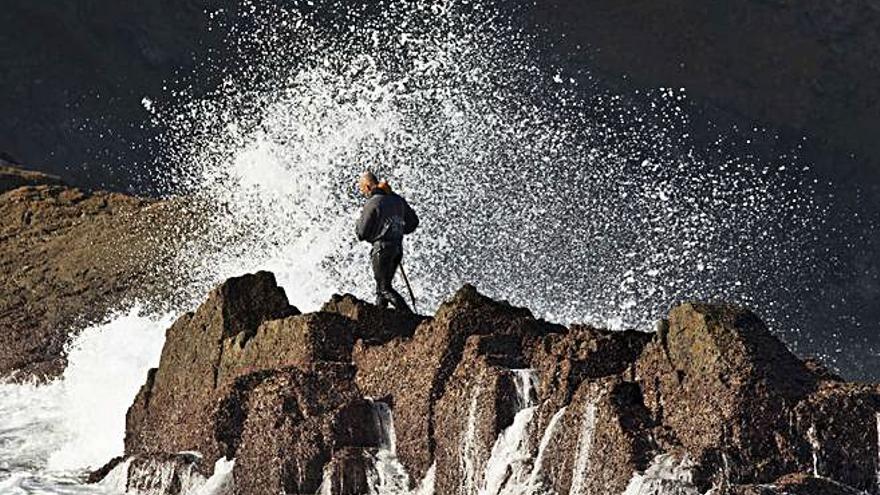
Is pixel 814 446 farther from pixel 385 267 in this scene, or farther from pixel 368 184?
pixel 368 184

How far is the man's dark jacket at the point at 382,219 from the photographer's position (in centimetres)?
1770

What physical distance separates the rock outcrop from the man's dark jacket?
5.59 meters

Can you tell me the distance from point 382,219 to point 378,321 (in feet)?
7.78

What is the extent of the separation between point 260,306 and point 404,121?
59.6 feet

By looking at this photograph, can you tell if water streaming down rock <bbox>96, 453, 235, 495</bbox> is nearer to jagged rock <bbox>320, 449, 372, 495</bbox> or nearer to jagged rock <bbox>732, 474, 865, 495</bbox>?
jagged rock <bbox>320, 449, 372, 495</bbox>

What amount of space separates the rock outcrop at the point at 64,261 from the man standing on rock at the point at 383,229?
5.55 meters

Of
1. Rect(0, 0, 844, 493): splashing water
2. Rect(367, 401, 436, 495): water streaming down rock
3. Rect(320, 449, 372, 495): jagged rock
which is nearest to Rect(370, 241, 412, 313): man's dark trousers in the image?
Rect(0, 0, 844, 493): splashing water

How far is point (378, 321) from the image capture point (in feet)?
51.0

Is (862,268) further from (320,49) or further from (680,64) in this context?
(320,49)

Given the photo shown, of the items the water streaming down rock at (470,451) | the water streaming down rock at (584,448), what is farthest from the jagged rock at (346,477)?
the water streaming down rock at (584,448)

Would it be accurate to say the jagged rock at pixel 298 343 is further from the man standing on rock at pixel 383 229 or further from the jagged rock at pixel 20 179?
the jagged rock at pixel 20 179

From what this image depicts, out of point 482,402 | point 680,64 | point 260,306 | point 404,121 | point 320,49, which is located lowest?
point 482,402

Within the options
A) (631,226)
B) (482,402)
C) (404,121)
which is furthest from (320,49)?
(482,402)

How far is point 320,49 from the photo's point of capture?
59.6 metres
